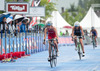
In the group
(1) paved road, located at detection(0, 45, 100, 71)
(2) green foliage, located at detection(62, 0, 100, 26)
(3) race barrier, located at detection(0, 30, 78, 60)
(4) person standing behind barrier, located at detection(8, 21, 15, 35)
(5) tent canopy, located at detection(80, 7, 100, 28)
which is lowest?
(1) paved road, located at detection(0, 45, 100, 71)

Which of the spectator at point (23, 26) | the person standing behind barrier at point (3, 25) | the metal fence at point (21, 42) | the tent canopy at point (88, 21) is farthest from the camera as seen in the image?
the tent canopy at point (88, 21)

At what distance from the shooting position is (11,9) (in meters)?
24.4

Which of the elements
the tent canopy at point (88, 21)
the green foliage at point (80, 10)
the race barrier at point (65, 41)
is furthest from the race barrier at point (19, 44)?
the green foliage at point (80, 10)

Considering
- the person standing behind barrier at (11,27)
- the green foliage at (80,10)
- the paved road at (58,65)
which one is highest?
the green foliage at (80,10)


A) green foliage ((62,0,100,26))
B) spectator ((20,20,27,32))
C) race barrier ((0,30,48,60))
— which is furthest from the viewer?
green foliage ((62,0,100,26))

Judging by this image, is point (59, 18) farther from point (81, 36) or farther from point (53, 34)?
point (53, 34)

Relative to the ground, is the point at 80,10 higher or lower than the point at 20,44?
higher

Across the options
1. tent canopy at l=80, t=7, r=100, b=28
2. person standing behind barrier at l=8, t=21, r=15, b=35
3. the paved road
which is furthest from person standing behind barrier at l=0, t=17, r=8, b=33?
tent canopy at l=80, t=7, r=100, b=28

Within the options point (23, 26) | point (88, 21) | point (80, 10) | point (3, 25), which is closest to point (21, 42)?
point (23, 26)

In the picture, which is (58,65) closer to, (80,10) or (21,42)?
(21,42)

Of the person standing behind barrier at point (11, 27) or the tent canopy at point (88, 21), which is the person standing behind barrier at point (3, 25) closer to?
the person standing behind barrier at point (11, 27)

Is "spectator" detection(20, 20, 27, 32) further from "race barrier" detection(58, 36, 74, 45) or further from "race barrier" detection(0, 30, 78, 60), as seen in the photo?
"race barrier" detection(58, 36, 74, 45)

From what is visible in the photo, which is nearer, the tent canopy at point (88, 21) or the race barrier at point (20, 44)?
the race barrier at point (20, 44)

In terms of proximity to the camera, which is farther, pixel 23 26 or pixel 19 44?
pixel 23 26
